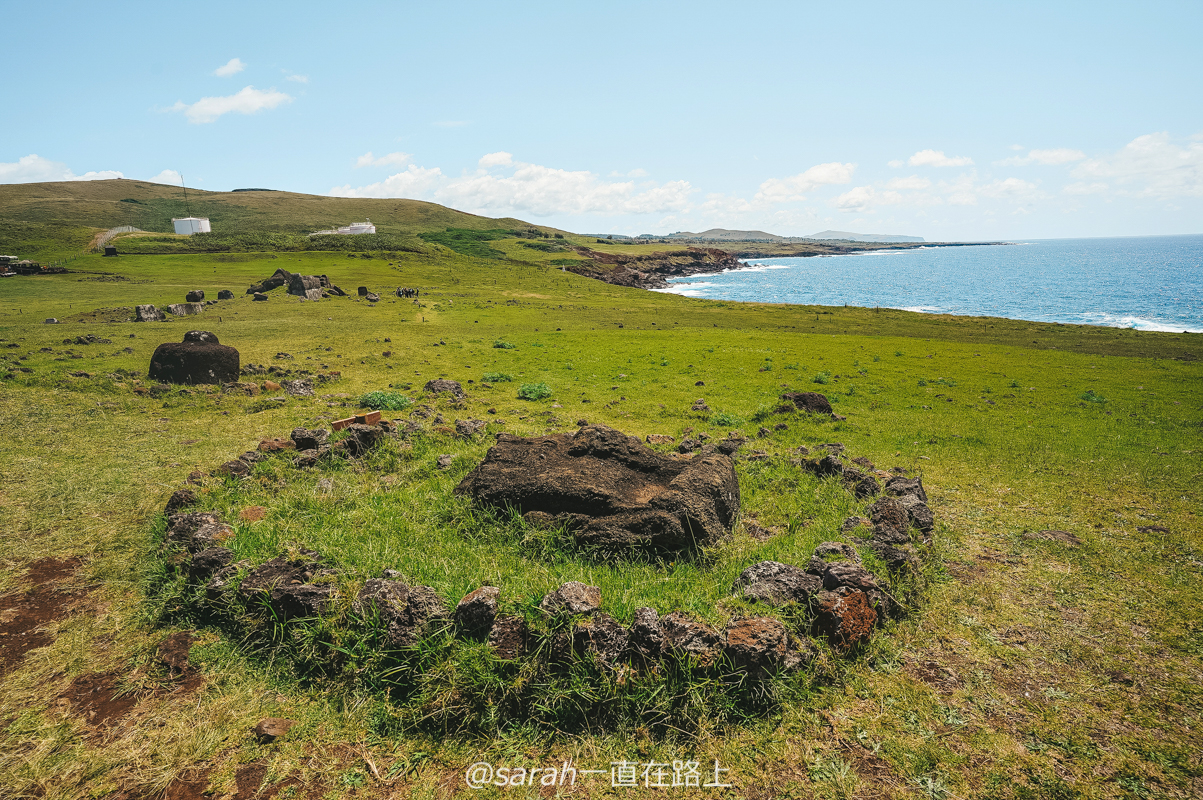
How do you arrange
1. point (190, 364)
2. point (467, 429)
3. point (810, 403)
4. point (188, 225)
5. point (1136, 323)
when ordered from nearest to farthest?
point (467, 429) < point (190, 364) < point (810, 403) < point (1136, 323) < point (188, 225)

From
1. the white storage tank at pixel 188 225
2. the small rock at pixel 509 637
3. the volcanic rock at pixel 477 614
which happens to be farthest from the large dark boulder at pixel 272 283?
the white storage tank at pixel 188 225

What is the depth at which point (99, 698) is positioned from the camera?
533 cm

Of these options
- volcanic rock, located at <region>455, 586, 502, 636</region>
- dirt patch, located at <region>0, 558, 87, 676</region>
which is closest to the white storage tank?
dirt patch, located at <region>0, 558, 87, 676</region>

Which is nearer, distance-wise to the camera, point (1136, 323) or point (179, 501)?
point (179, 501)

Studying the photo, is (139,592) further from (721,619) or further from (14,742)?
(721,619)

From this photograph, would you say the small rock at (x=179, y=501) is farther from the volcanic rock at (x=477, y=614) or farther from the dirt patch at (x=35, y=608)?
the volcanic rock at (x=477, y=614)

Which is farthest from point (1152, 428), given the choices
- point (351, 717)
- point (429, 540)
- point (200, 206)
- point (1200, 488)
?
point (200, 206)

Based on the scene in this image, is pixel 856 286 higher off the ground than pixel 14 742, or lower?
higher

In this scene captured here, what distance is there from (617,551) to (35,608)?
7.29 meters

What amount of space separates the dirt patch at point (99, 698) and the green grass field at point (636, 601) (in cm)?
8

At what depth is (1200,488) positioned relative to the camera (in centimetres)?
1146

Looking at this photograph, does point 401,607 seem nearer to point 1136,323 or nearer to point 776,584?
point 776,584

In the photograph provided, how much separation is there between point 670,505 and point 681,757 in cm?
349

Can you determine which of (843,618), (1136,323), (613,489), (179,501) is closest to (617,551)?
(613,489)
